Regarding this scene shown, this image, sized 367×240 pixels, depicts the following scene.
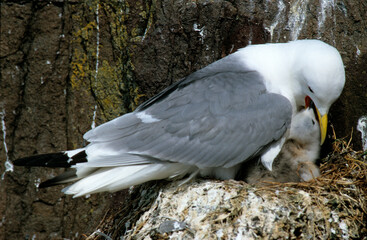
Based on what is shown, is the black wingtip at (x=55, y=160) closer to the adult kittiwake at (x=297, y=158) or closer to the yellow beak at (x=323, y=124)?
the adult kittiwake at (x=297, y=158)

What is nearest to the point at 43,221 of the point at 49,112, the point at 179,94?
the point at 49,112

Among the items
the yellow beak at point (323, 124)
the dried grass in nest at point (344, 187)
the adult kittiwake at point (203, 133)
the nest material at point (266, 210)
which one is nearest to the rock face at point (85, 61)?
the adult kittiwake at point (203, 133)

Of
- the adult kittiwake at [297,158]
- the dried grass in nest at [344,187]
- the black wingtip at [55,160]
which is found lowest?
the dried grass in nest at [344,187]

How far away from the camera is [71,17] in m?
4.15

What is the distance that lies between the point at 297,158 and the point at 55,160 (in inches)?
59.5

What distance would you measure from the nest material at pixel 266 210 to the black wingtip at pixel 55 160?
52 centimetres

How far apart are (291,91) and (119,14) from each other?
4.99 feet

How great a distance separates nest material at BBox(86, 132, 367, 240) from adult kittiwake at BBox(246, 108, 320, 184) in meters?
0.11

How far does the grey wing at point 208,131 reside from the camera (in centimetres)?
314

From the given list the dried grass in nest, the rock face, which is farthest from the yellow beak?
the rock face

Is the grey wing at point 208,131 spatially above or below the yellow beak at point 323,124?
above

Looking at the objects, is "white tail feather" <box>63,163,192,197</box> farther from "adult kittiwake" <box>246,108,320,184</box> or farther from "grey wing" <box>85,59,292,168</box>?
"adult kittiwake" <box>246,108,320,184</box>

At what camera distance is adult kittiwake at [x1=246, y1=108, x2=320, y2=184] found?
3311 millimetres

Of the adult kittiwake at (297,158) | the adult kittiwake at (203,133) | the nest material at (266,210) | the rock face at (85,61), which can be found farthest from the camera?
the rock face at (85,61)
